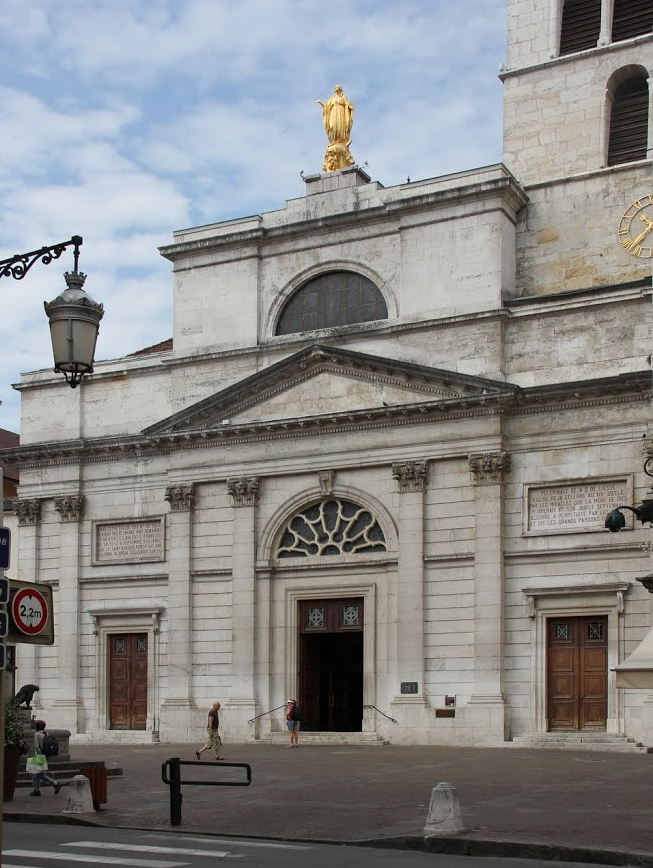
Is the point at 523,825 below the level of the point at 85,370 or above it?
below

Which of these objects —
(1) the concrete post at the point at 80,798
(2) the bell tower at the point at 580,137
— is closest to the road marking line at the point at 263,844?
(1) the concrete post at the point at 80,798

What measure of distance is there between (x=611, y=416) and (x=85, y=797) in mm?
19937

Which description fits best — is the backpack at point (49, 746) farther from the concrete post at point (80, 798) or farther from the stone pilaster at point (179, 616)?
the stone pilaster at point (179, 616)

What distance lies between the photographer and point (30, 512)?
44.9m

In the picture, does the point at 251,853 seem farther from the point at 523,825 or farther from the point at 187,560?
the point at 187,560

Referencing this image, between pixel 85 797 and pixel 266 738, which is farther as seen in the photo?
pixel 266 738

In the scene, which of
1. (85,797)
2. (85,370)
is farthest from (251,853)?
(85,370)

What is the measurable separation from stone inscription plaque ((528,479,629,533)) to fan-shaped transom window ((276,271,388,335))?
772cm

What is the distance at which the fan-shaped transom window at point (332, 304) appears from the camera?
40656 mm

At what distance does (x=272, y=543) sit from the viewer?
4016 centimetres

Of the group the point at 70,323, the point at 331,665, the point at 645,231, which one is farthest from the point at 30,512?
the point at 70,323

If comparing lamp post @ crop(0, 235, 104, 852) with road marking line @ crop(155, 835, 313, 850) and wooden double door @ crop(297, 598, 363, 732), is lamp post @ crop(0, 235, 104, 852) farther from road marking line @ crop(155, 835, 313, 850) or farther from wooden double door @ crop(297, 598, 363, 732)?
wooden double door @ crop(297, 598, 363, 732)

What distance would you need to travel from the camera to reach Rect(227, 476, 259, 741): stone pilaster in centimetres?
3931

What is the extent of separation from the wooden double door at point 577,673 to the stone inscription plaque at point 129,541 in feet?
42.9
